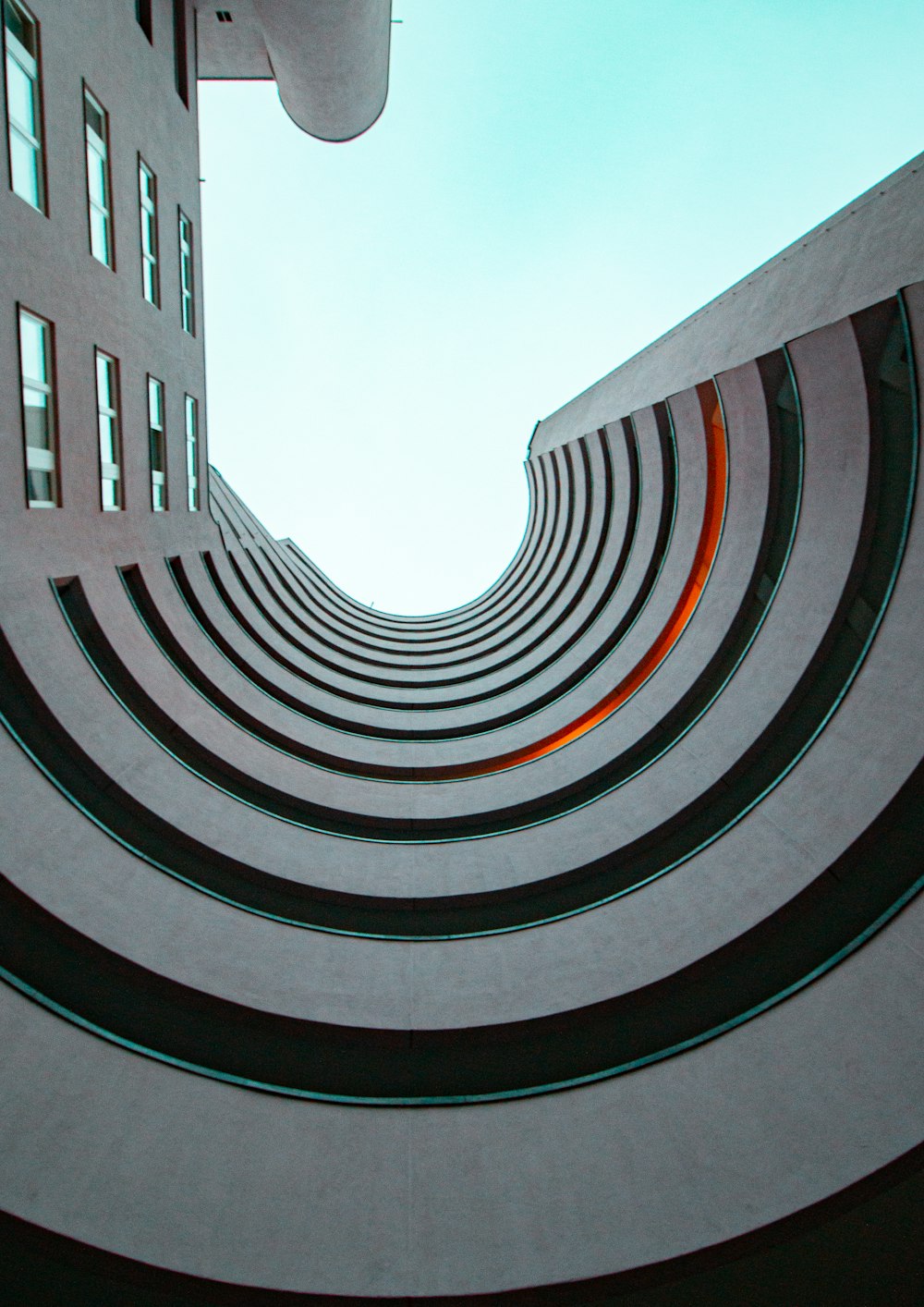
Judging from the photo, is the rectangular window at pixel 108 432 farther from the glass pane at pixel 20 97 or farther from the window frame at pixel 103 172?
the glass pane at pixel 20 97

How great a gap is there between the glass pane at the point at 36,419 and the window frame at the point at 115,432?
1.60m

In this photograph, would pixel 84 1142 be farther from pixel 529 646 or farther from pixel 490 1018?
pixel 529 646

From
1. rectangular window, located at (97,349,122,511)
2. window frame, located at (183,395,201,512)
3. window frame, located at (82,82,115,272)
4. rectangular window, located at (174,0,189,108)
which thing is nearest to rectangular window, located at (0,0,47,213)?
window frame, located at (82,82,115,272)

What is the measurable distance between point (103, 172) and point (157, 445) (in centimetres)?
502

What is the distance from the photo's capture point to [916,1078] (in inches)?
258

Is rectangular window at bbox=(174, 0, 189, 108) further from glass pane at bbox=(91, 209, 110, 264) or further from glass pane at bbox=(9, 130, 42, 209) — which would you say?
glass pane at bbox=(9, 130, 42, 209)

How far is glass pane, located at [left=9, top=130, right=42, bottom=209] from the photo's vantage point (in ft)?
26.8

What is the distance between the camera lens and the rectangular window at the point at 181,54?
1457 cm

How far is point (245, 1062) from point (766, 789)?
9.54 m

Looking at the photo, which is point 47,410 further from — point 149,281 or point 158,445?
point 149,281

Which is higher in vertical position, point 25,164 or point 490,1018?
point 25,164

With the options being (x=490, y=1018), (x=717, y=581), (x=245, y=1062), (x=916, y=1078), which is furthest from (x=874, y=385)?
(x=245, y=1062)

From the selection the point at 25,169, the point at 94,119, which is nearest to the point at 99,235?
the point at 94,119

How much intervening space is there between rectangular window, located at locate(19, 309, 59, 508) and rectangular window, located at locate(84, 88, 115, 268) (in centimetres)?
262
